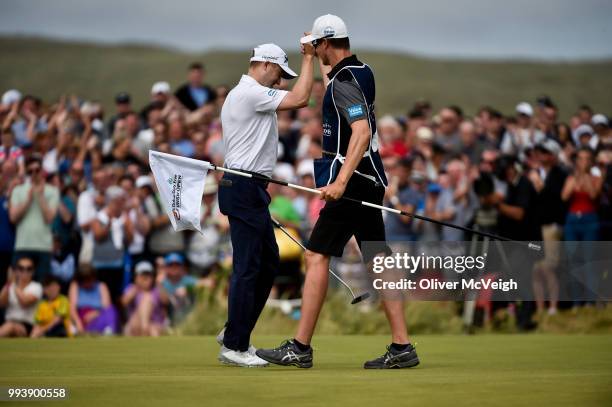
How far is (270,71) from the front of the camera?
35.4ft

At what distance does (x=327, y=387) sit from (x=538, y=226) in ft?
31.7

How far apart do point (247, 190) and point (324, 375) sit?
68.6 inches

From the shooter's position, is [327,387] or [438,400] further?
[327,387]

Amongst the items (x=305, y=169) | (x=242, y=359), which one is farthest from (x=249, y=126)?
(x=305, y=169)

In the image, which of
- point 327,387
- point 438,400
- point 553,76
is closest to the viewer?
point 438,400

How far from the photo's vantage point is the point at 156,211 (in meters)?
18.3

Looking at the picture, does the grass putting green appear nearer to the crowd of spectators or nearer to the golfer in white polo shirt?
the golfer in white polo shirt

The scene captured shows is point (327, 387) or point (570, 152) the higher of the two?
point (570, 152)

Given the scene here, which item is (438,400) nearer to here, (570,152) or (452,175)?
(452,175)

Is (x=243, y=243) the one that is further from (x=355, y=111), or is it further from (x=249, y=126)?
(x=355, y=111)

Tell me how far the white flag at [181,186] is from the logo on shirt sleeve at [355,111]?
4.66 feet

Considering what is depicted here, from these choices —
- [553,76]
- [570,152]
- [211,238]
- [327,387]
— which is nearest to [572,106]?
[553,76]

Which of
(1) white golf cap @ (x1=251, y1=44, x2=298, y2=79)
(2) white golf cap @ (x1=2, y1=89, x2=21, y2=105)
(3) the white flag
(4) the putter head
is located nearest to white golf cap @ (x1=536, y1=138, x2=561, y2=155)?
(2) white golf cap @ (x1=2, y1=89, x2=21, y2=105)

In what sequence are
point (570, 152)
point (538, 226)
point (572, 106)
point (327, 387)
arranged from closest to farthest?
point (327, 387) → point (538, 226) → point (570, 152) → point (572, 106)
